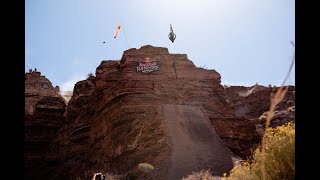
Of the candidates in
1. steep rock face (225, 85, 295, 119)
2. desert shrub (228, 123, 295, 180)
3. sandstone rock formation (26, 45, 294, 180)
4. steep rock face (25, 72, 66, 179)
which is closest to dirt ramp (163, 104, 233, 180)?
sandstone rock formation (26, 45, 294, 180)

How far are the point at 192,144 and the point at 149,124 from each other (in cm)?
330

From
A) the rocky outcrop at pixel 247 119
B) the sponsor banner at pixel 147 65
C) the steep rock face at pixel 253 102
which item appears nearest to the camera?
the rocky outcrop at pixel 247 119

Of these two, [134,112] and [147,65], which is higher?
[147,65]

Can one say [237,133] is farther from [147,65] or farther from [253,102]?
[253,102]

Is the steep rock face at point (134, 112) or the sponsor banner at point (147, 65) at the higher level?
the sponsor banner at point (147, 65)

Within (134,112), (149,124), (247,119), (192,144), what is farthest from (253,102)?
(192,144)

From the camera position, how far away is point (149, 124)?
86.4 ft

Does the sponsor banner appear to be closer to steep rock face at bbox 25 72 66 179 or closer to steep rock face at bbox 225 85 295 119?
steep rock face at bbox 25 72 66 179

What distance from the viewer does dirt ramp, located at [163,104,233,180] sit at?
22.1 m

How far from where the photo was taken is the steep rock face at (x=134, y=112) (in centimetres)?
2494

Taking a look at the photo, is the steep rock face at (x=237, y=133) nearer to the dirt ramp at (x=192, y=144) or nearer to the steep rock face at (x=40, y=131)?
the dirt ramp at (x=192, y=144)

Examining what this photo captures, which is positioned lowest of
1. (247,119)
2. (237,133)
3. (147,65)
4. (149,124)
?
(237,133)

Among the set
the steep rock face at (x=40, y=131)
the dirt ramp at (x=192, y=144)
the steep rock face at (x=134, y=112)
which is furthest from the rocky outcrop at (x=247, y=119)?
the steep rock face at (x=40, y=131)

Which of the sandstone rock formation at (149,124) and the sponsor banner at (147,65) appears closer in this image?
the sandstone rock formation at (149,124)
